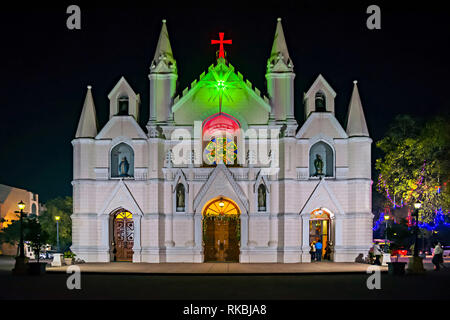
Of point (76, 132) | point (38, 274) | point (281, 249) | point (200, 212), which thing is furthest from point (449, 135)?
point (38, 274)

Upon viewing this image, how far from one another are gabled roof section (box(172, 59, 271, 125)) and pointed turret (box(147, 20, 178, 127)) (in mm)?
577

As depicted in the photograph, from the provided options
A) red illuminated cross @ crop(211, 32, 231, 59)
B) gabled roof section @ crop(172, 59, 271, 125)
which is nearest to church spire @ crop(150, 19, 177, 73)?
gabled roof section @ crop(172, 59, 271, 125)

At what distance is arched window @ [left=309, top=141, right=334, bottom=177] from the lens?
135 ft

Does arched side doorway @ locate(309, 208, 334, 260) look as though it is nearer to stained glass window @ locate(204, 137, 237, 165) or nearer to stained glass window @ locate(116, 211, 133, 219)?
stained glass window @ locate(204, 137, 237, 165)

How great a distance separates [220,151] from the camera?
41438 millimetres

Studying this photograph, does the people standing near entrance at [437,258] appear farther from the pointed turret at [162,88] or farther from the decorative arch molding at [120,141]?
the decorative arch molding at [120,141]

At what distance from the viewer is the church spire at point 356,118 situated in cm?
4112

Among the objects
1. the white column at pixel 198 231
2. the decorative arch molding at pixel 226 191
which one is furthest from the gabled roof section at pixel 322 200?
the white column at pixel 198 231

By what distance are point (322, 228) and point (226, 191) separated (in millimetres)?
7520

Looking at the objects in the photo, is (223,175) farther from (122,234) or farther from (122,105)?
(122,105)

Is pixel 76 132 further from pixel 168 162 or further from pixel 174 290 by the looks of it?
pixel 174 290

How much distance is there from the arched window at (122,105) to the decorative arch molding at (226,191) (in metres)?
7.63

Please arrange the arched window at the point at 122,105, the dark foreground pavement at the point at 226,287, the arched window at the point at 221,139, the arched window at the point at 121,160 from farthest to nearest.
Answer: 1. the arched window at the point at 122,105
2. the arched window at the point at 121,160
3. the arched window at the point at 221,139
4. the dark foreground pavement at the point at 226,287

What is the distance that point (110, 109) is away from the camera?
4219 cm
